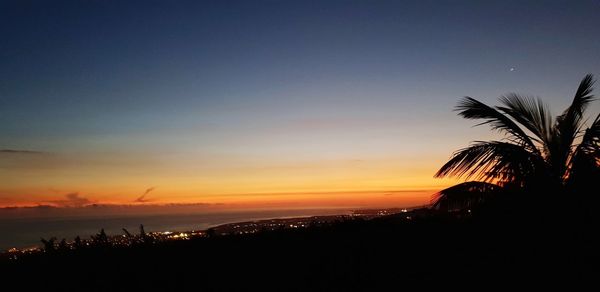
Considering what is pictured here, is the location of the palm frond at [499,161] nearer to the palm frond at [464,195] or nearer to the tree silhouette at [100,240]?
the palm frond at [464,195]

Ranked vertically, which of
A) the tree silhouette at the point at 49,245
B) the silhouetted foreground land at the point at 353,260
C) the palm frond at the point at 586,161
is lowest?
the silhouetted foreground land at the point at 353,260

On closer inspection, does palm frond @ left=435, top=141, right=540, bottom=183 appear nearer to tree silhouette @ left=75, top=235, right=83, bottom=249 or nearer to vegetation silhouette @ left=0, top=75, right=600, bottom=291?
vegetation silhouette @ left=0, top=75, right=600, bottom=291

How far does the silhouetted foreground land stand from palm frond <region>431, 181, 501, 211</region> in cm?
80

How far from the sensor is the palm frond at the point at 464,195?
9.15 metres

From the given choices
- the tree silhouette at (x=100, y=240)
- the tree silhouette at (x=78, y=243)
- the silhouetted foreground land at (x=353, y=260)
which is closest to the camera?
the silhouetted foreground land at (x=353, y=260)

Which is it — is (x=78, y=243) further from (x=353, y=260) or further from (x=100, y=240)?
(x=353, y=260)

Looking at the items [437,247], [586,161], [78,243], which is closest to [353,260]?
[437,247]

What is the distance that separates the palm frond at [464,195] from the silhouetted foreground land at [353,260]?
798 millimetres

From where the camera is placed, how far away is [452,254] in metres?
6.54

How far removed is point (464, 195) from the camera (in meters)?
9.21

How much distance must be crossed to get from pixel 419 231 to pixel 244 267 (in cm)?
348

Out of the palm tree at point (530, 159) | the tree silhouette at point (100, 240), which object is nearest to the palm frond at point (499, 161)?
the palm tree at point (530, 159)

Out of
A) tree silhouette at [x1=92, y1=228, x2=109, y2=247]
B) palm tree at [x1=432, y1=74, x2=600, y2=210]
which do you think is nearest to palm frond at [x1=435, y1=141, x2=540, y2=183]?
palm tree at [x1=432, y1=74, x2=600, y2=210]

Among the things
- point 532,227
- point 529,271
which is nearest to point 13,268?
point 529,271
